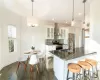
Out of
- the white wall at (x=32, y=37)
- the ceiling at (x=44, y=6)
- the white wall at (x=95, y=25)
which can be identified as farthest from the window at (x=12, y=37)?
the white wall at (x=95, y=25)

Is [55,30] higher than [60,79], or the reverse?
[55,30]

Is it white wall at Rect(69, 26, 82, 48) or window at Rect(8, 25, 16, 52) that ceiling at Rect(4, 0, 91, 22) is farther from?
white wall at Rect(69, 26, 82, 48)

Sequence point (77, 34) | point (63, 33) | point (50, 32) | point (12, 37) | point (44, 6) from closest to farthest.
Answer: point (44, 6) < point (12, 37) < point (50, 32) < point (63, 33) < point (77, 34)

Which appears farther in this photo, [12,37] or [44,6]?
[12,37]

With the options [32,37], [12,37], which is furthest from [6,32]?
[32,37]

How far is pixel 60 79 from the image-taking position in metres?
3.08

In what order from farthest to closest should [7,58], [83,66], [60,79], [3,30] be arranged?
[7,58] → [3,30] → [60,79] → [83,66]

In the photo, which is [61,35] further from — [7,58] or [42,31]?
[7,58]

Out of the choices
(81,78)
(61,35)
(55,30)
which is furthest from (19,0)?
(61,35)

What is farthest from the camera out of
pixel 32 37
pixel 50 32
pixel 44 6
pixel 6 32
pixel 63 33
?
pixel 63 33

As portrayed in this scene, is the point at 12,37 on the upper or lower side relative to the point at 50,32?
lower

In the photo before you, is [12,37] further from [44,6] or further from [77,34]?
[77,34]

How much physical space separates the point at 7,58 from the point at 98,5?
481 centimetres

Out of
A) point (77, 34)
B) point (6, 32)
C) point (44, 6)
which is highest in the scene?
point (44, 6)
